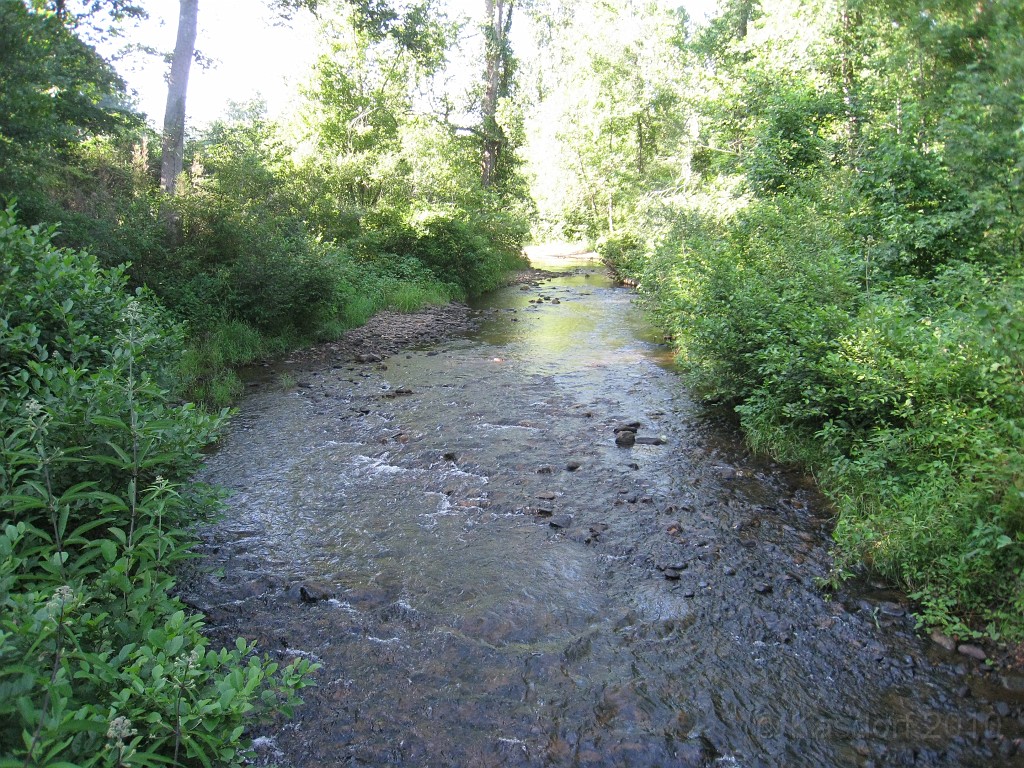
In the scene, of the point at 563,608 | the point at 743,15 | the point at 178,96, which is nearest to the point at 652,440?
the point at 563,608

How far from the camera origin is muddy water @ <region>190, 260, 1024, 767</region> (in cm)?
377

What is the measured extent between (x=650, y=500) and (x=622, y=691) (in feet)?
9.56

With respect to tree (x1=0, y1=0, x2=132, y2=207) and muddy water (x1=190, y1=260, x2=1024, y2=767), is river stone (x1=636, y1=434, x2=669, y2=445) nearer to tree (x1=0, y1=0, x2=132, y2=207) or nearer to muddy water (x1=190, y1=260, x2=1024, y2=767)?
muddy water (x1=190, y1=260, x2=1024, y2=767)

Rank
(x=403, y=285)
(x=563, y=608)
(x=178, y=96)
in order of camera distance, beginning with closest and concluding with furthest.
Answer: (x=563, y=608) < (x=178, y=96) < (x=403, y=285)

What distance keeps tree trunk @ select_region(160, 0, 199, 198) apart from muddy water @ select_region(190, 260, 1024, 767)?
28.5 ft

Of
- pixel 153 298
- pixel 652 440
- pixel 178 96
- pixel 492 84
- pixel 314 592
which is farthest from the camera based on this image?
pixel 492 84

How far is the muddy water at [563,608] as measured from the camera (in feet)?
12.4

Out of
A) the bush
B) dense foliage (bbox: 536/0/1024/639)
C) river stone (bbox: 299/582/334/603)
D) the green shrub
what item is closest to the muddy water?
river stone (bbox: 299/582/334/603)

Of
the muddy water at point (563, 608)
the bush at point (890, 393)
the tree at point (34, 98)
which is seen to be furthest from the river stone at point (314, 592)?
the tree at point (34, 98)

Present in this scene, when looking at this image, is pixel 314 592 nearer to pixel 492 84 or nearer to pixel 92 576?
pixel 92 576

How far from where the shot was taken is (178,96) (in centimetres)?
1438

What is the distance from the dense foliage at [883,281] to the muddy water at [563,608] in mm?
608

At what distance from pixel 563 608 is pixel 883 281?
6.29 metres

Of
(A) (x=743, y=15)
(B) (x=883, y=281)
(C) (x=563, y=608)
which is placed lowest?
(C) (x=563, y=608)
